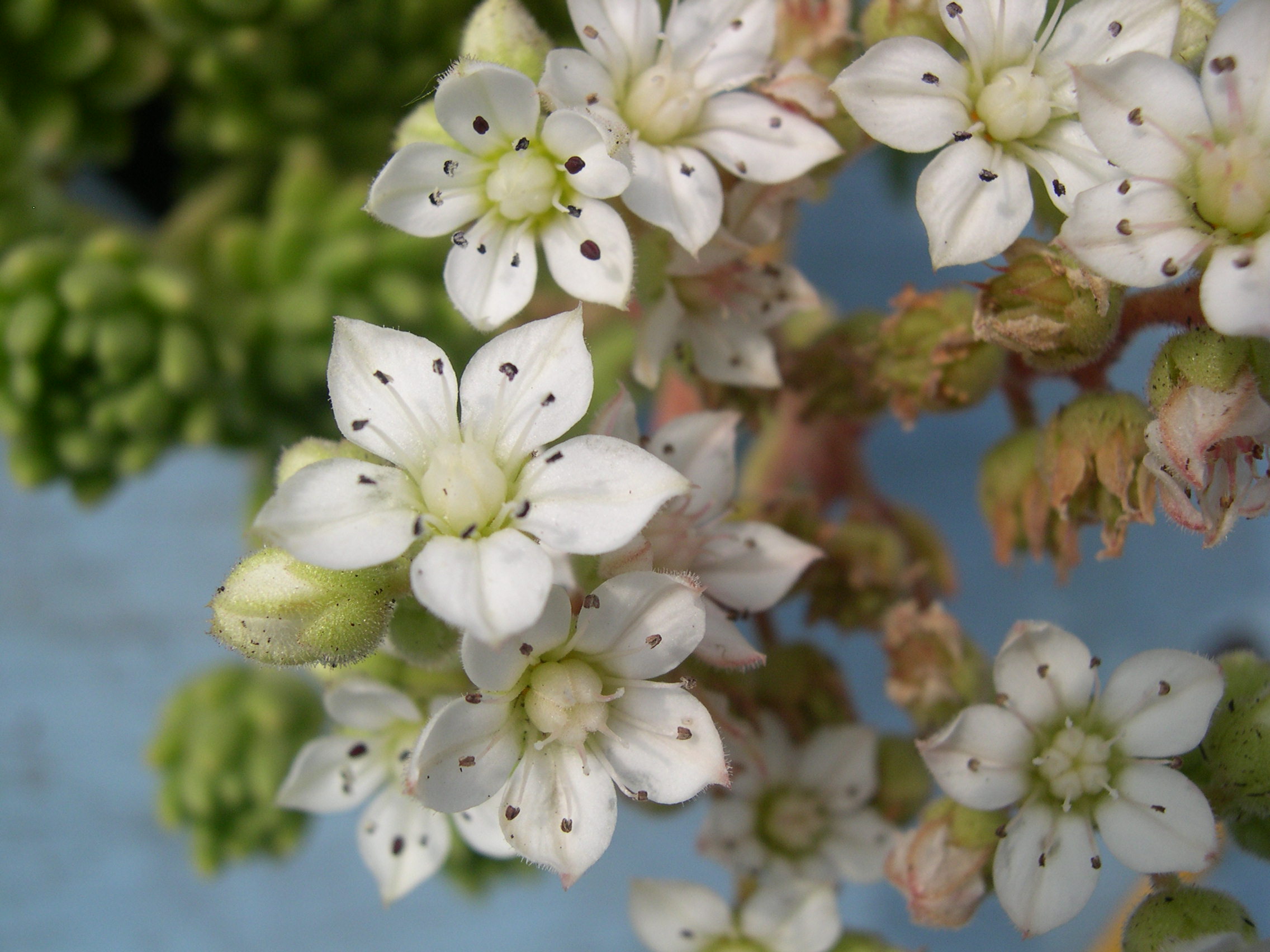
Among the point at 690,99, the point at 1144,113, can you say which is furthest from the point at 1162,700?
the point at 690,99

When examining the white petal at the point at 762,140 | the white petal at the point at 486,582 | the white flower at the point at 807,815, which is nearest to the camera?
the white petal at the point at 486,582

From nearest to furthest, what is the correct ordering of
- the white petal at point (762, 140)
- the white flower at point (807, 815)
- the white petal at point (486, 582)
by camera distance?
the white petal at point (486, 582) < the white petal at point (762, 140) < the white flower at point (807, 815)

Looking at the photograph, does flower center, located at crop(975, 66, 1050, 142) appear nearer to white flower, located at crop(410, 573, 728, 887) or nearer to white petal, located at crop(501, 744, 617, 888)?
white flower, located at crop(410, 573, 728, 887)

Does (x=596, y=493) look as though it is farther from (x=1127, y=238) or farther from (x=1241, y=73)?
(x=1241, y=73)

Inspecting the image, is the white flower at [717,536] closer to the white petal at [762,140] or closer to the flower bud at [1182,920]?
the white petal at [762,140]

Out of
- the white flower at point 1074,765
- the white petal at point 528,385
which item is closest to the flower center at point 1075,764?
the white flower at point 1074,765

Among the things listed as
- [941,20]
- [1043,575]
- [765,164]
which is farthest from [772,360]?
[1043,575]
